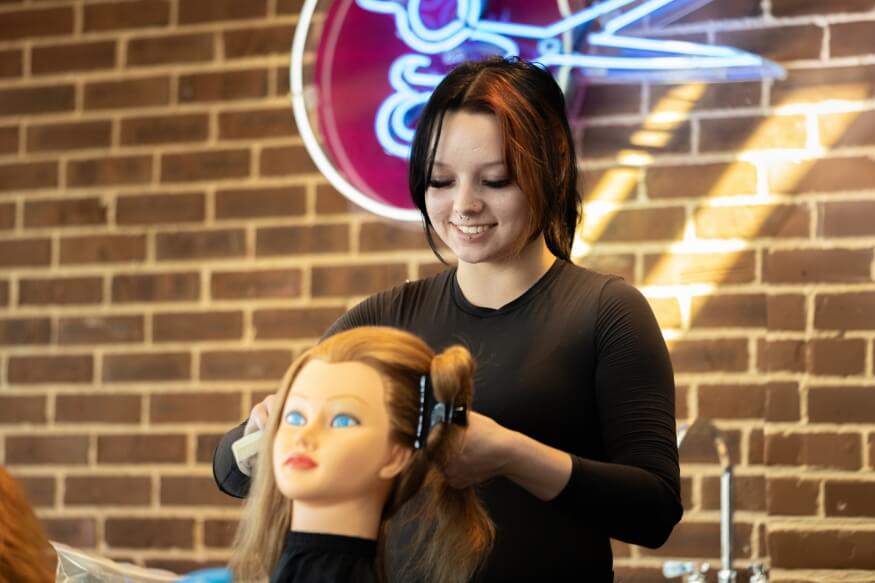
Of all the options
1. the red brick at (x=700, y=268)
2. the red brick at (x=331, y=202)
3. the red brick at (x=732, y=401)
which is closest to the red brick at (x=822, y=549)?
the red brick at (x=732, y=401)

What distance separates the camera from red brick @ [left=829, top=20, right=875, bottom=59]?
245cm

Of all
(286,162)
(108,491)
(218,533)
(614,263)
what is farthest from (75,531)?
(614,263)

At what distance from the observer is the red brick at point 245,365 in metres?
2.80

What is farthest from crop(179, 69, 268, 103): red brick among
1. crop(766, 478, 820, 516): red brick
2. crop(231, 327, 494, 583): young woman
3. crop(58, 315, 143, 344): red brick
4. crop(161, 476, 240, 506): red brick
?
crop(231, 327, 494, 583): young woman

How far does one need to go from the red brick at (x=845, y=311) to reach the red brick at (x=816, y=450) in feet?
0.69

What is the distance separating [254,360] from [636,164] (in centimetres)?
96

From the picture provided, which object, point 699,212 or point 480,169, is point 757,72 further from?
point 480,169

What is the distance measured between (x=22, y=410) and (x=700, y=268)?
64.1 inches

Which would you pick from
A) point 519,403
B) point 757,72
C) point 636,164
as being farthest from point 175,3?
point 519,403

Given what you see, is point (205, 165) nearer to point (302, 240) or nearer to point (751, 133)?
point (302, 240)

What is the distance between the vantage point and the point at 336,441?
1333 mm

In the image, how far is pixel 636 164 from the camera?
8.51 ft

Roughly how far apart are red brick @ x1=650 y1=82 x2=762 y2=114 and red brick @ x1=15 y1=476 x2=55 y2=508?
5.40 ft

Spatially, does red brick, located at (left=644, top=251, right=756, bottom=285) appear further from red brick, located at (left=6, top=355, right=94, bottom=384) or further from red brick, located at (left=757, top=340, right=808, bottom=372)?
red brick, located at (left=6, top=355, right=94, bottom=384)
